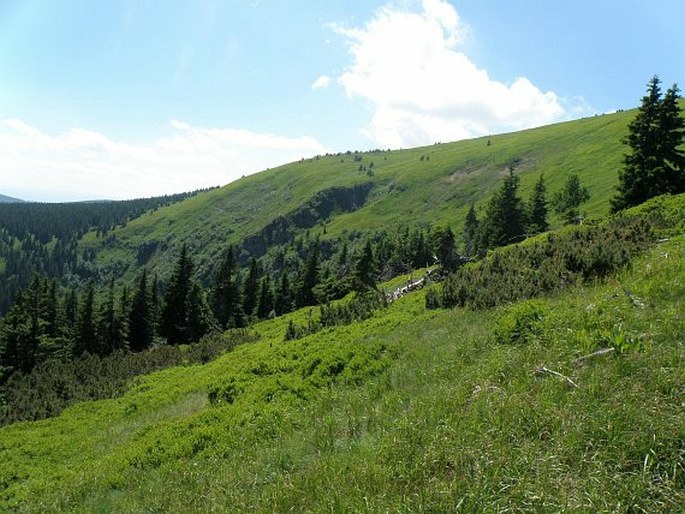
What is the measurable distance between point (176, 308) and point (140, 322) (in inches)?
209

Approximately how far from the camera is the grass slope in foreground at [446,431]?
17.5 feet

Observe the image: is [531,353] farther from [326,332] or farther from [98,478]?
[326,332]

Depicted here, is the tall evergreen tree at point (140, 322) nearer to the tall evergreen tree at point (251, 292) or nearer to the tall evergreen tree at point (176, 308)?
the tall evergreen tree at point (176, 308)

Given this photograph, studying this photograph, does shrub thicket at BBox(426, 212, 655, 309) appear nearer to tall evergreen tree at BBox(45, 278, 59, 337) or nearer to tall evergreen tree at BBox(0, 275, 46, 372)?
tall evergreen tree at BBox(0, 275, 46, 372)

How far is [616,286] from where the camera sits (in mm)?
13156

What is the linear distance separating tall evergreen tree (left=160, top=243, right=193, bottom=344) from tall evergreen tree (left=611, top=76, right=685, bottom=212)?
5654cm

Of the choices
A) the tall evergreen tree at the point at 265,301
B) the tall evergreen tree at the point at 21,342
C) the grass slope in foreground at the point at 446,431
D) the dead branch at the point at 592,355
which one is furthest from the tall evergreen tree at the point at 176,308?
the dead branch at the point at 592,355

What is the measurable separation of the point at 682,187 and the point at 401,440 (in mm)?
36914

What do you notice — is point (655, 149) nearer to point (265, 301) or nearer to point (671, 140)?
point (671, 140)

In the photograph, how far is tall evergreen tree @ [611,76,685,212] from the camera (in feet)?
108

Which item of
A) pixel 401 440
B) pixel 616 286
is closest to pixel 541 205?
pixel 616 286

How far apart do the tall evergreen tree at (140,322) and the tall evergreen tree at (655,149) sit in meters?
60.6

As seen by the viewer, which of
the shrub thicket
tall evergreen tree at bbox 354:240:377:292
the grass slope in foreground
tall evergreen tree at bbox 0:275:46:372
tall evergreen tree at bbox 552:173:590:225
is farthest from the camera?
tall evergreen tree at bbox 552:173:590:225

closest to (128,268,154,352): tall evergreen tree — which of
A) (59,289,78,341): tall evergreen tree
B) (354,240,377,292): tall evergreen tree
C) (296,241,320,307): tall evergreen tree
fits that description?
(59,289,78,341): tall evergreen tree
